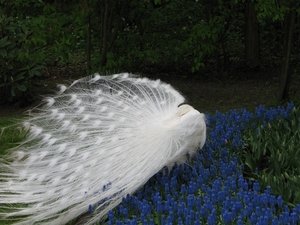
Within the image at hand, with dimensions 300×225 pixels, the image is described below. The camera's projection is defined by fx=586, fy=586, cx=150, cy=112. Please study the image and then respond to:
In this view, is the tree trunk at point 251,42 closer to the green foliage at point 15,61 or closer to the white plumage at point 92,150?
the green foliage at point 15,61

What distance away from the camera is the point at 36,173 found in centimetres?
443

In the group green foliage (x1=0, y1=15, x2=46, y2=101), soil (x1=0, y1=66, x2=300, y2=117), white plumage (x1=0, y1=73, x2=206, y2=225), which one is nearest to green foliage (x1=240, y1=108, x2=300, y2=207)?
white plumage (x1=0, y1=73, x2=206, y2=225)

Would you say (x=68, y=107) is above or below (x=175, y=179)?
above

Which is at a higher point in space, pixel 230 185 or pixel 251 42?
pixel 251 42

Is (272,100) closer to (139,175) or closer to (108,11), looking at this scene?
(108,11)

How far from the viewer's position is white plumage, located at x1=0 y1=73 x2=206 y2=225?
4152mm

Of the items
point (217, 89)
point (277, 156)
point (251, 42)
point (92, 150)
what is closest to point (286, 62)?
point (217, 89)

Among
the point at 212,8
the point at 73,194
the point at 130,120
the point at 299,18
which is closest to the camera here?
the point at 73,194

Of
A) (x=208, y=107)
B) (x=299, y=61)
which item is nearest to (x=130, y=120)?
(x=208, y=107)

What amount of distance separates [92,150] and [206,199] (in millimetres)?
1046

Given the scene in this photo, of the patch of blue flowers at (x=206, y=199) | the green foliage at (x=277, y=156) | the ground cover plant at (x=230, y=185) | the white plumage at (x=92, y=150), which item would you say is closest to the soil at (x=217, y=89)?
the green foliage at (x=277, y=156)

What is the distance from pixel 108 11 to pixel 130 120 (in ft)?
11.9

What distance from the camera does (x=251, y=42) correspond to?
402 inches

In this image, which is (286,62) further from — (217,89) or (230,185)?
(230,185)
